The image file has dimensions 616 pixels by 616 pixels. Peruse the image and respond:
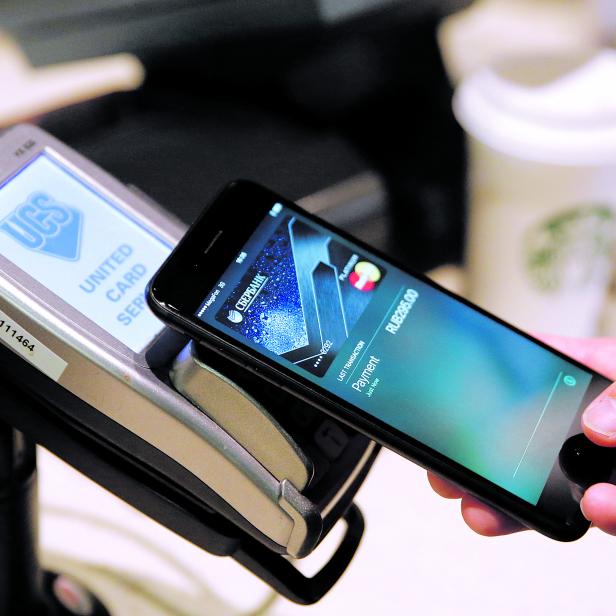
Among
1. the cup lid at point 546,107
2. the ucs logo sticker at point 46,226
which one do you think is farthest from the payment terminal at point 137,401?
the cup lid at point 546,107

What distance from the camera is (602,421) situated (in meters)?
0.37

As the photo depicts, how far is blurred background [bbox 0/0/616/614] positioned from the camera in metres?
0.52

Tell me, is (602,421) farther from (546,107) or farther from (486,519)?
(546,107)

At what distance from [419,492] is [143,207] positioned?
300 mm

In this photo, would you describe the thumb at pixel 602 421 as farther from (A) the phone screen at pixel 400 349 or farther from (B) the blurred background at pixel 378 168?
(B) the blurred background at pixel 378 168

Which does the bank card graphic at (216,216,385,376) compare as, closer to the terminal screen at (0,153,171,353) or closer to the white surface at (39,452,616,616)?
the terminal screen at (0,153,171,353)

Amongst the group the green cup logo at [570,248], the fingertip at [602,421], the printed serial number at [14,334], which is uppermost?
the printed serial number at [14,334]

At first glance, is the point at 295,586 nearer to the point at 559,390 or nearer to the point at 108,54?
the point at 559,390

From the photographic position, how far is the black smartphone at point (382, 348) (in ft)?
1.15

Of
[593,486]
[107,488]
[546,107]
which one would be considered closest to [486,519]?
[593,486]

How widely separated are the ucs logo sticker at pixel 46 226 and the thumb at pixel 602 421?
256 mm

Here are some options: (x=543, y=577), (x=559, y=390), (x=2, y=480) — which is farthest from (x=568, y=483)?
(x=2, y=480)

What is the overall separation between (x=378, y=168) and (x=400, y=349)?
0.27 m

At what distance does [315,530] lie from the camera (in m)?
0.34
